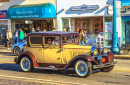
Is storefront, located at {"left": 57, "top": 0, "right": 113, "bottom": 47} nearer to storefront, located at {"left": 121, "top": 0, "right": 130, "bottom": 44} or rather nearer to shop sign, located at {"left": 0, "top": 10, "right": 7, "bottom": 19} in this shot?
storefront, located at {"left": 121, "top": 0, "right": 130, "bottom": 44}

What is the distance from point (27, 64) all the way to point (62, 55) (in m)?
1.65

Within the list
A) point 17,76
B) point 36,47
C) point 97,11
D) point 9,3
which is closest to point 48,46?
point 36,47

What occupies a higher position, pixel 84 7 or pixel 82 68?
pixel 84 7

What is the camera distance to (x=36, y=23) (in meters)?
24.6

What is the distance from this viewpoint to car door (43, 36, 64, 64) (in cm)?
947

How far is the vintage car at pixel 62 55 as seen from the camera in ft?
28.9

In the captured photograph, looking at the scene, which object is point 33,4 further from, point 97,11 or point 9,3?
point 97,11

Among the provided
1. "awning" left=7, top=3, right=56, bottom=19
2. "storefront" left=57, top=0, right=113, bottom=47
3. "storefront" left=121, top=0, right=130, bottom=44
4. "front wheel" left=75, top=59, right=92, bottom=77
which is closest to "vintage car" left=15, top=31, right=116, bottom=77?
"front wheel" left=75, top=59, right=92, bottom=77

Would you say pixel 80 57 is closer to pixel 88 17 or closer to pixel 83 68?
pixel 83 68

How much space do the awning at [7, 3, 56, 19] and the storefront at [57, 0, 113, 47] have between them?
945 millimetres

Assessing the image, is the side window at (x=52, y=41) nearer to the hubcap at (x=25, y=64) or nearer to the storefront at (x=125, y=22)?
the hubcap at (x=25, y=64)

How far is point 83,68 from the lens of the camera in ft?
28.7

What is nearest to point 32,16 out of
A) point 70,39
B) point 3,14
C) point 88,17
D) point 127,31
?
point 3,14

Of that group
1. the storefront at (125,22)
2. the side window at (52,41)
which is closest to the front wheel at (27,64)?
the side window at (52,41)
